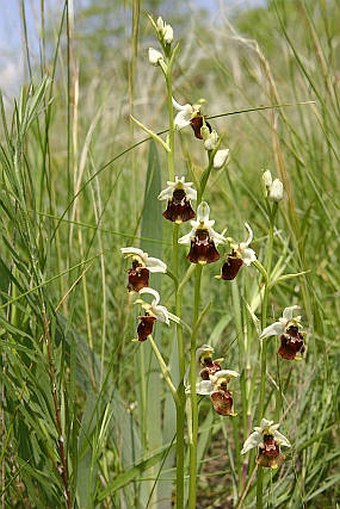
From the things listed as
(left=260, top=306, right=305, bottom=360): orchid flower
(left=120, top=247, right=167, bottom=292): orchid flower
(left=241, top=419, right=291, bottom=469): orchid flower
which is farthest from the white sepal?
(left=120, top=247, right=167, bottom=292): orchid flower

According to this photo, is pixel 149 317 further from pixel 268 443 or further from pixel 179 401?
pixel 268 443

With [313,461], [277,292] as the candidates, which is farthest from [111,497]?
[277,292]

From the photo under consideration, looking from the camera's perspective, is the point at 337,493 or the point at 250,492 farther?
the point at 337,493

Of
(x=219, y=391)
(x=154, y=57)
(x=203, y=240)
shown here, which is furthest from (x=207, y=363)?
(x=154, y=57)

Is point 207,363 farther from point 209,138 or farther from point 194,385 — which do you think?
point 209,138

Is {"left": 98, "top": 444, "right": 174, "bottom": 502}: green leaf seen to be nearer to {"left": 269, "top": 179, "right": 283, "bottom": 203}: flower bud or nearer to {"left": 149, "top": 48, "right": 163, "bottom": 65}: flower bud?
{"left": 269, "top": 179, "right": 283, "bottom": 203}: flower bud

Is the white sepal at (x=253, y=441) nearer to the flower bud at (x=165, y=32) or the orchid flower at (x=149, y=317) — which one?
the orchid flower at (x=149, y=317)

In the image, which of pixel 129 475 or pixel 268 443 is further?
pixel 129 475

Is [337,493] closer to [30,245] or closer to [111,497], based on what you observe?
[111,497]

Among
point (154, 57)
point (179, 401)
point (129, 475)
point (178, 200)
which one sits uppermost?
point (154, 57)

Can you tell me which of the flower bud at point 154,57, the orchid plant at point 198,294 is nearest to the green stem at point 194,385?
the orchid plant at point 198,294

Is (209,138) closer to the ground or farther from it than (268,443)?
farther from it
